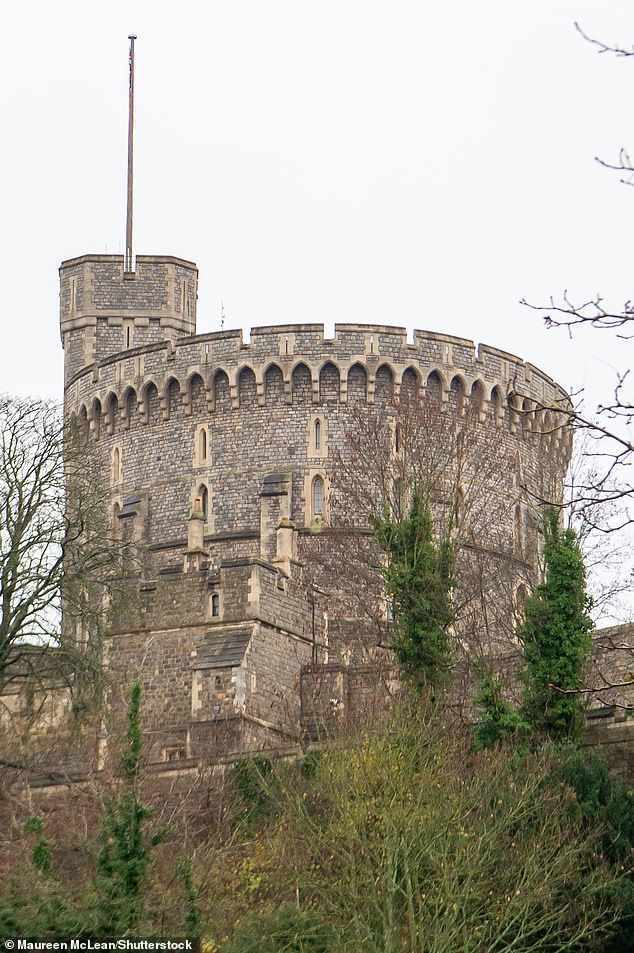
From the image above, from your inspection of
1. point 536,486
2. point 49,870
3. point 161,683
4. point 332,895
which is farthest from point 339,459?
point 49,870

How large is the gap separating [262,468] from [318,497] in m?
1.52

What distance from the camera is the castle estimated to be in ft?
135

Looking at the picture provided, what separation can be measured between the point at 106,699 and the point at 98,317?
1646cm

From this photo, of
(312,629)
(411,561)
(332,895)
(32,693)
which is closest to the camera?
(332,895)

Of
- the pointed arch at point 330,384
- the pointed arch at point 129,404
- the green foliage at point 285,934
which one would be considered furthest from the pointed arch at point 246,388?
the green foliage at point 285,934

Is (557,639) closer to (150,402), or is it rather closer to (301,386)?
(301,386)

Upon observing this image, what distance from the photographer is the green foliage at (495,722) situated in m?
31.0

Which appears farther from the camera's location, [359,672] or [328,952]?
[359,672]

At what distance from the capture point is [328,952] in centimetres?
2414

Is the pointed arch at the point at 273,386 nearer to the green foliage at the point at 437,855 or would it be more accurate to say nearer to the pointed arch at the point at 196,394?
the pointed arch at the point at 196,394

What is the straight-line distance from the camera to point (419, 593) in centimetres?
3447

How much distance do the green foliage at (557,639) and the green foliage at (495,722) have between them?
2.05 feet

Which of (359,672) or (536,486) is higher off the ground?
(536,486)

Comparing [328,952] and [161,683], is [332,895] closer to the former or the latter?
[328,952]
